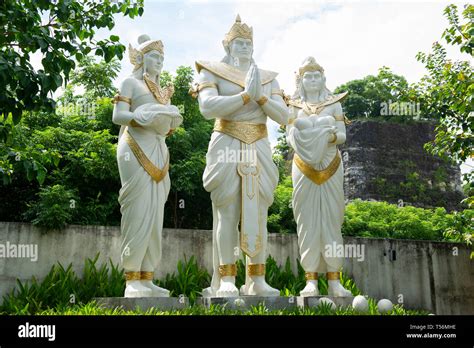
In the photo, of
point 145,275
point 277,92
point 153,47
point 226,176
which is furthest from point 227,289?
point 153,47

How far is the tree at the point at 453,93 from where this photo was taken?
7.10 m

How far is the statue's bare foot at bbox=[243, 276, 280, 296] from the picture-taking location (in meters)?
5.97

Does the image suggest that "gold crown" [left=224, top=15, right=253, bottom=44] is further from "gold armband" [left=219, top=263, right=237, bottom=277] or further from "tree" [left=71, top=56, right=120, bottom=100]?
Result: "tree" [left=71, top=56, right=120, bottom=100]

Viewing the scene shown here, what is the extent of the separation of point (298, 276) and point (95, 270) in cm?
282

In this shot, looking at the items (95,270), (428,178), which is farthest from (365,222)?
(428,178)

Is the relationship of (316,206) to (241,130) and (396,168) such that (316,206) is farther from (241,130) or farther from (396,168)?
(396,168)

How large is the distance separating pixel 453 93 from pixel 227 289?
459 centimetres

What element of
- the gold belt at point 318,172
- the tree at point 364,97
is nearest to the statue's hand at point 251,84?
the gold belt at point 318,172

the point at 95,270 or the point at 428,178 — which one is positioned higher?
the point at 428,178

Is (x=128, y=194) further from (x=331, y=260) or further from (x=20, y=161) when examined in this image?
(x=331, y=260)

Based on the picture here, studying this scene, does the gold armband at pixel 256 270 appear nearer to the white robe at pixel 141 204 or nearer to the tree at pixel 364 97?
the white robe at pixel 141 204

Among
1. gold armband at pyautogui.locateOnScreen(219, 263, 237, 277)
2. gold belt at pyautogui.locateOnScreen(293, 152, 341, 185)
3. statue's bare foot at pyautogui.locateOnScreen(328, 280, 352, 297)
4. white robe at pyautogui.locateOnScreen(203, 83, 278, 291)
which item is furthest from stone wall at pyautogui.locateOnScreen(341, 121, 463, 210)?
gold armband at pyautogui.locateOnScreen(219, 263, 237, 277)

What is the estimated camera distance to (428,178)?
21156 mm

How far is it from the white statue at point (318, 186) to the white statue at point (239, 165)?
51 cm
